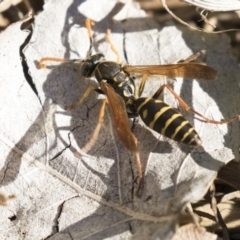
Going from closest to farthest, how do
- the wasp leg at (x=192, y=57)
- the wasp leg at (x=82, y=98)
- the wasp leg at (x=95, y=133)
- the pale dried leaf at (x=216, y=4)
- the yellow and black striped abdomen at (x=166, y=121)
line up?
the yellow and black striped abdomen at (x=166, y=121) < the wasp leg at (x=95, y=133) < the wasp leg at (x=82, y=98) < the pale dried leaf at (x=216, y=4) < the wasp leg at (x=192, y=57)

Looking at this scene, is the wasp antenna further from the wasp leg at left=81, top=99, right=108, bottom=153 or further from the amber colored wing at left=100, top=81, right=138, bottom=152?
the wasp leg at left=81, top=99, right=108, bottom=153

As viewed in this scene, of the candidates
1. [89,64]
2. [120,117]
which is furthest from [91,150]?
[89,64]

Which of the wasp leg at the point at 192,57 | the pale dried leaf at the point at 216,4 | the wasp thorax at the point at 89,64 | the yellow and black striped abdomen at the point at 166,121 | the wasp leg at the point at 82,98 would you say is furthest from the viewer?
the wasp leg at the point at 192,57

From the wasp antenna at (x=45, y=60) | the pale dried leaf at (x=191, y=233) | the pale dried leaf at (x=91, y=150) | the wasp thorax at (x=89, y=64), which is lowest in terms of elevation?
the pale dried leaf at (x=191, y=233)

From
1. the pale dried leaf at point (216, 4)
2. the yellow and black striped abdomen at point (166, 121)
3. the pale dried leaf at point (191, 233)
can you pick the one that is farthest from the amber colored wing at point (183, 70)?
the pale dried leaf at point (191, 233)

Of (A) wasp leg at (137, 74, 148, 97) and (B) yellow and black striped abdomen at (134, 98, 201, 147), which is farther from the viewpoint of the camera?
(A) wasp leg at (137, 74, 148, 97)

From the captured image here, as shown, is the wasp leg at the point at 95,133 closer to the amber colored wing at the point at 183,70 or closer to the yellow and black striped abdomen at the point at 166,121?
the yellow and black striped abdomen at the point at 166,121

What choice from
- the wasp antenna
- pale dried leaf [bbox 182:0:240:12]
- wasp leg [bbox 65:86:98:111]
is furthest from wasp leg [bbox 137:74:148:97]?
pale dried leaf [bbox 182:0:240:12]
